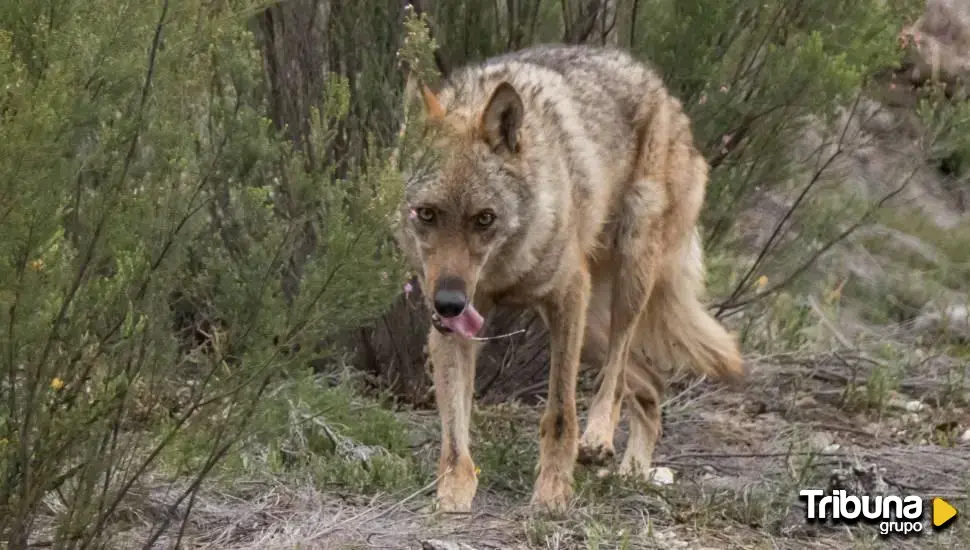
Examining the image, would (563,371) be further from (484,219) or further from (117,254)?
(117,254)

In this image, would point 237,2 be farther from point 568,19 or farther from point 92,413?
point 568,19

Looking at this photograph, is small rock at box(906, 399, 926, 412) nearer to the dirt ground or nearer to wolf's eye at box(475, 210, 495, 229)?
the dirt ground

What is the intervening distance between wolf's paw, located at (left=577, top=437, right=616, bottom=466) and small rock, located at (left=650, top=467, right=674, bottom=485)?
20 cm

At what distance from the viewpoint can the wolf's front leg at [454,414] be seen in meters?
5.23

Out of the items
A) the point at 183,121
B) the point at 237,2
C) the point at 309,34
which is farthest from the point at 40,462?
the point at 309,34

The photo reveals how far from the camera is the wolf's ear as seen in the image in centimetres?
523

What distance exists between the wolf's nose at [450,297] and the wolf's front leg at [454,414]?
589 millimetres

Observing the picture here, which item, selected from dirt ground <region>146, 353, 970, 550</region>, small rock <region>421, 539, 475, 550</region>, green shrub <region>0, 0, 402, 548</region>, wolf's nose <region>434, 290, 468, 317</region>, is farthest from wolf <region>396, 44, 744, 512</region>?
green shrub <region>0, 0, 402, 548</region>

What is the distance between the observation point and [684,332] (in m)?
6.68

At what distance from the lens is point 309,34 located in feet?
22.8

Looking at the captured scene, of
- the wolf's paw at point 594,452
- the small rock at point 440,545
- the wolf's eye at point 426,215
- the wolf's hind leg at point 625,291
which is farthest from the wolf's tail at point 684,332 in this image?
the small rock at point 440,545

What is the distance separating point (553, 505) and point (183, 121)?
2.03 meters

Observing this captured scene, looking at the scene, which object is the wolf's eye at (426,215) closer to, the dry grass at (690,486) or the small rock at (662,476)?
the dry grass at (690,486)

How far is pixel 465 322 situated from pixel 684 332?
6.33ft
